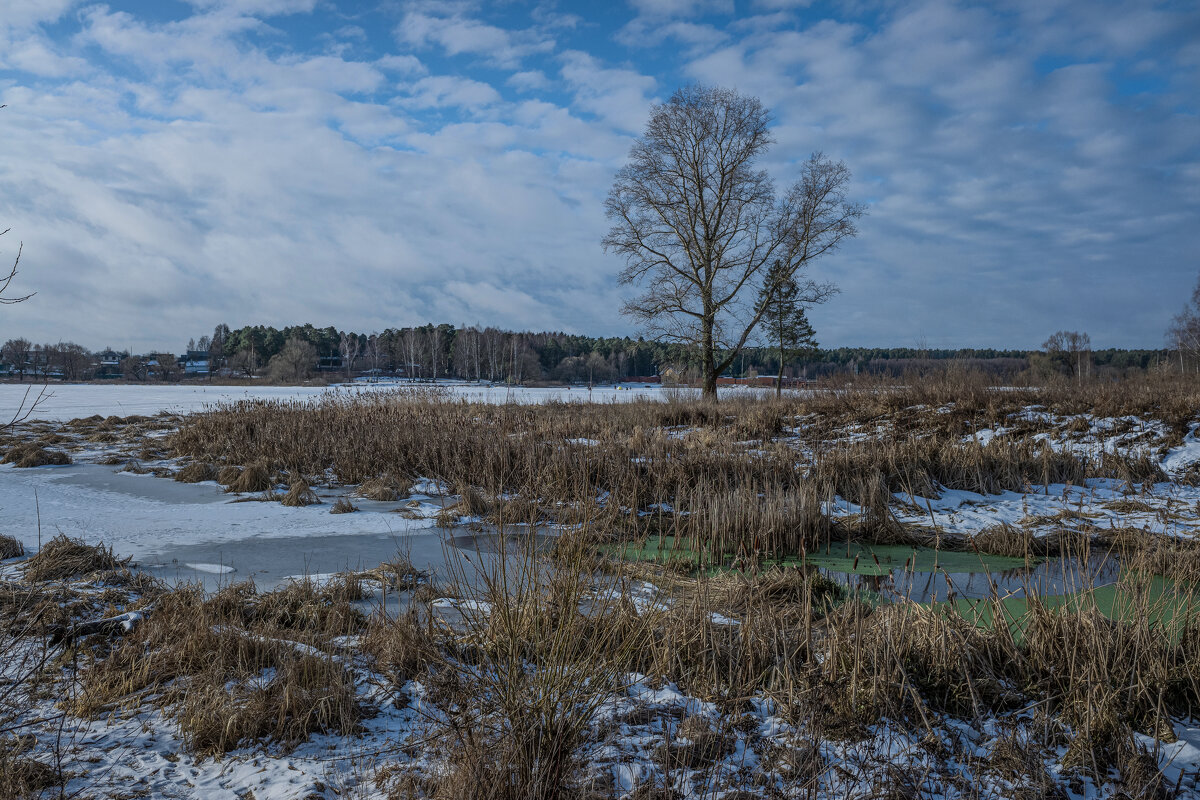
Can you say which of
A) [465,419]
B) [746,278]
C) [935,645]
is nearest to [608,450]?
[465,419]

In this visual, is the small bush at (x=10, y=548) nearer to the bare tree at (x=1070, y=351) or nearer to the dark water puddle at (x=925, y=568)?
the dark water puddle at (x=925, y=568)

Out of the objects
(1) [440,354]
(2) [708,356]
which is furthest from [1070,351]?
(1) [440,354]

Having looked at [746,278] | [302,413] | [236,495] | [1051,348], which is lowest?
[236,495]

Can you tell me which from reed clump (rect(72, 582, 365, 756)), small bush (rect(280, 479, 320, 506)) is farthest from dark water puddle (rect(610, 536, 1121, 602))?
small bush (rect(280, 479, 320, 506))

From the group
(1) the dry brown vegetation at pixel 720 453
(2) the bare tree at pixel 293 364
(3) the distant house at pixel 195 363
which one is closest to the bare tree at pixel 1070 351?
(1) the dry brown vegetation at pixel 720 453

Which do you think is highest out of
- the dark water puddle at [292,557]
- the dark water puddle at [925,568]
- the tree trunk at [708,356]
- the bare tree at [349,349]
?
the bare tree at [349,349]

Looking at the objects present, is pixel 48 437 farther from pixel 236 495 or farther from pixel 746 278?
pixel 746 278

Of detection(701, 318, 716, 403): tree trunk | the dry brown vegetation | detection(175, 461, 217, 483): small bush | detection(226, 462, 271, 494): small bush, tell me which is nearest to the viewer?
the dry brown vegetation

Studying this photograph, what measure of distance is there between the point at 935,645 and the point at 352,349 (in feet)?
295

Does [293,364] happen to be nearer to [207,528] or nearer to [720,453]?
[207,528]

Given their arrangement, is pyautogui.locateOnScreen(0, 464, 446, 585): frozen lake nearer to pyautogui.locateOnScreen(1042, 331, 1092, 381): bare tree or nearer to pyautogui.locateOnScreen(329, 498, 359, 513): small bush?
pyautogui.locateOnScreen(329, 498, 359, 513): small bush

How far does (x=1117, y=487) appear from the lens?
941 centimetres

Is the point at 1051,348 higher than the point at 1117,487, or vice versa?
the point at 1051,348

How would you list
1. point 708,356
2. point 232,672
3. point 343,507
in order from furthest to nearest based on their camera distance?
point 708,356 < point 343,507 < point 232,672
